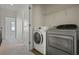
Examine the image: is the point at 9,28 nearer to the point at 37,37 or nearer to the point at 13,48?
the point at 13,48

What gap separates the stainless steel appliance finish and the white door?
0.57 metres

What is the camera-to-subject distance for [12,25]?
1.71 metres

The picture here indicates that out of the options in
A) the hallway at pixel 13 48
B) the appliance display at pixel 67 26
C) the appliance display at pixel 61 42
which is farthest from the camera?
the hallway at pixel 13 48

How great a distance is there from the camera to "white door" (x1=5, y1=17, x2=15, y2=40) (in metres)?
1.69

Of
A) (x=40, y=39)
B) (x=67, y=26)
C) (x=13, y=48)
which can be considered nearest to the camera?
(x=67, y=26)

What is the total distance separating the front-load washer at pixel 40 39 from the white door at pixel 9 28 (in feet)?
1.15

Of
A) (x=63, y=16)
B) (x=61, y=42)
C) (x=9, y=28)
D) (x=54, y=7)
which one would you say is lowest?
(x=61, y=42)

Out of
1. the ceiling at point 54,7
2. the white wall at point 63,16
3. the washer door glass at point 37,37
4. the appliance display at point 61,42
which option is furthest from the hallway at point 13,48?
the ceiling at point 54,7

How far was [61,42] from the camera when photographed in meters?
1.61

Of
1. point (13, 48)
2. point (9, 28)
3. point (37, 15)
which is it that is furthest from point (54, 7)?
point (13, 48)

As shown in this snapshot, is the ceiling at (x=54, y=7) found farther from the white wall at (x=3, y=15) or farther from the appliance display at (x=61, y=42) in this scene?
the white wall at (x=3, y=15)

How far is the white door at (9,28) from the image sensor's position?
1687 mm

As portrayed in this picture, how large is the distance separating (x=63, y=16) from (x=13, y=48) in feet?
3.01
